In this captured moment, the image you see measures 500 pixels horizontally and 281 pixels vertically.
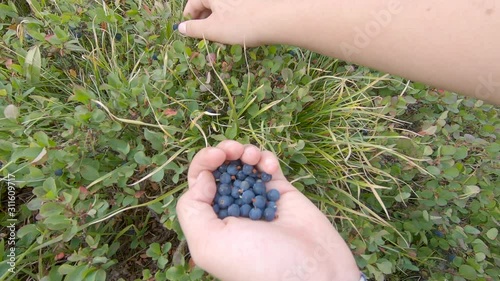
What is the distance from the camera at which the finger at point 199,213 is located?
88 centimetres

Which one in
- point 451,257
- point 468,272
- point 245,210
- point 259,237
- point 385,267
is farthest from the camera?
point 451,257

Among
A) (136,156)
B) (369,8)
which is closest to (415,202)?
(369,8)

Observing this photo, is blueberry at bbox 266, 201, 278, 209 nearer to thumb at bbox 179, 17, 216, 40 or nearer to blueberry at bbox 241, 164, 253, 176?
blueberry at bbox 241, 164, 253, 176

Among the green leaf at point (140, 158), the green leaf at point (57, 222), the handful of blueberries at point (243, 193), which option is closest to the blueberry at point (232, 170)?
the handful of blueberries at point (243, 193)

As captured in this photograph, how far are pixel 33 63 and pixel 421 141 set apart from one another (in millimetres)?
1330

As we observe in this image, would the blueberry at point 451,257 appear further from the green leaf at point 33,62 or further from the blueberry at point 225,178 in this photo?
the green leaf at point 33,62

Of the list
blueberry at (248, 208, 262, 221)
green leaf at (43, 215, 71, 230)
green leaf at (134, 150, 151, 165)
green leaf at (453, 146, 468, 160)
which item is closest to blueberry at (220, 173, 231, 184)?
blueberry at (248, 208, 262, 221)

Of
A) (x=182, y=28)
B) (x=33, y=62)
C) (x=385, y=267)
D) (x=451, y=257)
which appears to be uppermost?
(x=182, y=28)

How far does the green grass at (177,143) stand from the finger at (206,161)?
89 millimetres

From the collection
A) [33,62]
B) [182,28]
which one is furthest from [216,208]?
[33,62]

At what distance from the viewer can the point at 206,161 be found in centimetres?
95

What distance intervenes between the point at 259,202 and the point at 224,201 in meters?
0.09

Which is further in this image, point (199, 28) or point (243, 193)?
point (199, 28)
